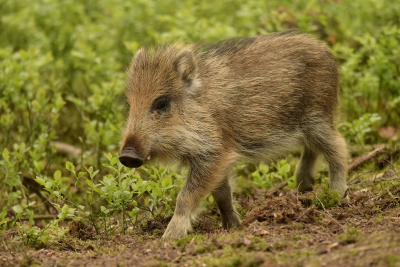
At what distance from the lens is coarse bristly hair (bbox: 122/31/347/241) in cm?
519

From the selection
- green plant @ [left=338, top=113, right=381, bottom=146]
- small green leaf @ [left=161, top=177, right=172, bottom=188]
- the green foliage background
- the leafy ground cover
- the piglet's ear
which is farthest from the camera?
the green foliage background

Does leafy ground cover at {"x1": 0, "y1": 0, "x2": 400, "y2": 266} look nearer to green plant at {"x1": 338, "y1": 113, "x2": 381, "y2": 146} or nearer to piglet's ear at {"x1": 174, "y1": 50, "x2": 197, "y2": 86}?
green plant at {"x1": 338, "y1": 113, "x2": 381, "y2": 146}

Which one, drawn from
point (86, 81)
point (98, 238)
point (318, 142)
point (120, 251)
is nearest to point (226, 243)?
point (120, 251)

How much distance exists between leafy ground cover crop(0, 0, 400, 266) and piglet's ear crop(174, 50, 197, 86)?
0.72 metres

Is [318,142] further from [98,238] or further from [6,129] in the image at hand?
[6,129]

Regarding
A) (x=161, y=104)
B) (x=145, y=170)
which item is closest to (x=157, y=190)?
(x=145, y=170)

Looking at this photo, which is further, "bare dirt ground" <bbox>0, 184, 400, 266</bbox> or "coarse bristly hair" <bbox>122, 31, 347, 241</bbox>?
"coarse bristly hair" <bbox>122, 31, 347, 241</bbox>

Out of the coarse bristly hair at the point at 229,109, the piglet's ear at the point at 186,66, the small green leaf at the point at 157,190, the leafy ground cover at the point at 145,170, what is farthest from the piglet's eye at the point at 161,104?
the small green leaf at the point at 157,190

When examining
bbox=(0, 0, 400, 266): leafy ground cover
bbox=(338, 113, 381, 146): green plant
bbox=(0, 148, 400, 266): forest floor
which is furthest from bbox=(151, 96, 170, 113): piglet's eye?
bbox=(338, 113, 381, 146): green plant

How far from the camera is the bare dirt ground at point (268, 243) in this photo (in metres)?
3.75

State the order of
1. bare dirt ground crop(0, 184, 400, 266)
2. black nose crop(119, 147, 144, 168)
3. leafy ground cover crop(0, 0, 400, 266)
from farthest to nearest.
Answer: black nose crop(119, 147, 144, 168)
leafy ground cover crop(0, 0, 400, 266)
bare dirt ground crop(0, 184, 400, 266)

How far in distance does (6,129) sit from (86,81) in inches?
95.7

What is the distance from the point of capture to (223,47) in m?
5.99

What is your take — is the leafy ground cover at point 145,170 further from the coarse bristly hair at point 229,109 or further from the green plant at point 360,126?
the coarse bristly hair at point 229,109
